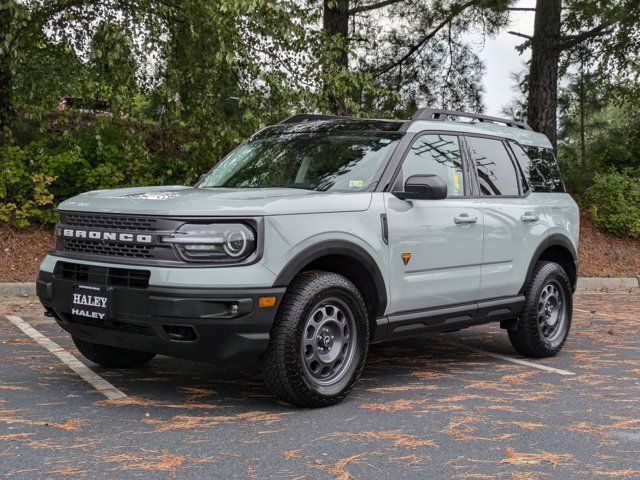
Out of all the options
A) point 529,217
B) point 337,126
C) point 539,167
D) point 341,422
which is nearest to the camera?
point 341,422

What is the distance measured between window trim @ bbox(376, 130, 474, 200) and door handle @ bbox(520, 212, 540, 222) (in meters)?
0.68

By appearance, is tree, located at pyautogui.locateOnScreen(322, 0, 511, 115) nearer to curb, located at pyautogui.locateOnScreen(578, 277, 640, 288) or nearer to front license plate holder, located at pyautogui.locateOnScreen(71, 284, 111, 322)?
curb, located at pyautogui.locateOnScreen(578, 277, 640, 288)

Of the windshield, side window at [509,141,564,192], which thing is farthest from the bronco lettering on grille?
side window at [509,141,564,192]

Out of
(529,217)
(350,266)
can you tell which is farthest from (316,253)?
(529,217)

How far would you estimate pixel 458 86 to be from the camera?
1747 centimetres

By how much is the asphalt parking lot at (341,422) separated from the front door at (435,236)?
2.24ft

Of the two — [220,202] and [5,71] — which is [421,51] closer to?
[5,71]

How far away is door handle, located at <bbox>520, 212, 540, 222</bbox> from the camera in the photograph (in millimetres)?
7094

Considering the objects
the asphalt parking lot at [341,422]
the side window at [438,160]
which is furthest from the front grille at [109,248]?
the side window at [438,160]

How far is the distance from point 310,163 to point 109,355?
2048 millimetres

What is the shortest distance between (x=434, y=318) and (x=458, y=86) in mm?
12010

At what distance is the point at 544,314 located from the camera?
295 inches

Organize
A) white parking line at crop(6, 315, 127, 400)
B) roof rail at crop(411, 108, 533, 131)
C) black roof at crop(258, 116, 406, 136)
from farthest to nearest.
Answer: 1. roof rail at crop(411, 108, 533, 131)
2. black roof at crop(258, 116, 406, 136)
3. white parking line at crop(6, 315, 127, 400)

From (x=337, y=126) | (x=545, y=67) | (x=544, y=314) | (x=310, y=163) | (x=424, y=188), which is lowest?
(x=544, y=314)
